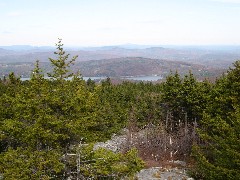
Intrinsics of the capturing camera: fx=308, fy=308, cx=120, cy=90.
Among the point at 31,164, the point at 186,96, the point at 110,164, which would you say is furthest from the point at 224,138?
the point at 31,164

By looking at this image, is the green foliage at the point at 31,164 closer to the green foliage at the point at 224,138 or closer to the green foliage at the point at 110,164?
the green foliage at the point at 110,164

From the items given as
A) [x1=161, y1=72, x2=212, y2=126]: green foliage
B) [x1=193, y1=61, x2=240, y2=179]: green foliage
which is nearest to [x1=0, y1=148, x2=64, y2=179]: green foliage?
[x1=193, y1=61, x2=240, y2=179]: green foliage

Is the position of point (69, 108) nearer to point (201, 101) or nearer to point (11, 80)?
point (11, 80)

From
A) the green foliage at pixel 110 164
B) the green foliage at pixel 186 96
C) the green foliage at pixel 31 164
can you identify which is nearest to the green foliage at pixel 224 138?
the green foliage at pixel 186 96

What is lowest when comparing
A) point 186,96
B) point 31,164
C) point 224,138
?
point 224,138

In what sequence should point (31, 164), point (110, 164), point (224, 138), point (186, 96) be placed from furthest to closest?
point (186, 96) < point (224, 138) < point (110, 164) < point (31, 164)

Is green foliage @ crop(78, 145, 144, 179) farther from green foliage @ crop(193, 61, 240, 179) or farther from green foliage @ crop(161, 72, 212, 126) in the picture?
green foliage @ crop(161, 72, 212, 126)

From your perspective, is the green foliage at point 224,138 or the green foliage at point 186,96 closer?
the green foliage at point 224,138

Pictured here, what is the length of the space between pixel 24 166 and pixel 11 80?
15457 millimetres

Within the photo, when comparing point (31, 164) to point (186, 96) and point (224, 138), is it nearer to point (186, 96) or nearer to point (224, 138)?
point (224, 138)

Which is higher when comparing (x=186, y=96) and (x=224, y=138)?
(x=186, y=96)

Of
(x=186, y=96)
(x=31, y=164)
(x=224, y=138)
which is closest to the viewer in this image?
(x=31, y=164)

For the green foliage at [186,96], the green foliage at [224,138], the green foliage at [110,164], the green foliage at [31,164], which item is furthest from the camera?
the green foliage at [186,96]

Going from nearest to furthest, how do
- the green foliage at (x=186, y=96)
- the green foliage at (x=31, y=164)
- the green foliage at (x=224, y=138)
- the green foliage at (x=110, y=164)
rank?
the green foliage at (x=31, y=164)
the green foliage at (x=110, y=164)
the green foliage at (x=224, y=138)
the green foliage at (x=186, y=96)
